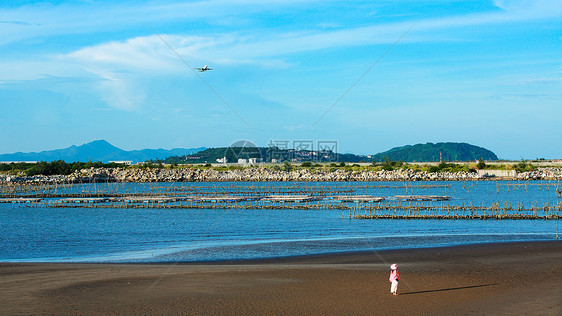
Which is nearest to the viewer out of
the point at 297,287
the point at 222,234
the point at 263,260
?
the point at 297,287

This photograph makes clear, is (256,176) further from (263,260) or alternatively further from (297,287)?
(297,287)

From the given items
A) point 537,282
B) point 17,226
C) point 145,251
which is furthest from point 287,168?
point 537,282

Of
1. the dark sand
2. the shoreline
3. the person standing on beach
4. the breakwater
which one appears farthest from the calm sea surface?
the breakwater

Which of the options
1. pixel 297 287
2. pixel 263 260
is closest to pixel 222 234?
pixel 263 260

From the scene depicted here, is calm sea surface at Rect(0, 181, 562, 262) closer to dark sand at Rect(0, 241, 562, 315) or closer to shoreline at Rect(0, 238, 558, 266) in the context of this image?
shoreline at Rect(0, 238, 558, 266)

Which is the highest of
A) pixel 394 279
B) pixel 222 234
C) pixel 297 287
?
pixel 394 279

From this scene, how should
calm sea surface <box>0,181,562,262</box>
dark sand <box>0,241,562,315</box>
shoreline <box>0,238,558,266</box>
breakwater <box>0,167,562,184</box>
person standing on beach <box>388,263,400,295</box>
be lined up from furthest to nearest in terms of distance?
breakwater <box>0,167,562,184</box> → calm sea surface <box>0,181,562,262</box> → shoreline <box>0,238,558,266</box> → person standing on beach <box>388,263,400,295</box> → dark sand <box>0,241,562,315</box>

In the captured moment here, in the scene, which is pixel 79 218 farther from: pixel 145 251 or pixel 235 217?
pixel 145 251
